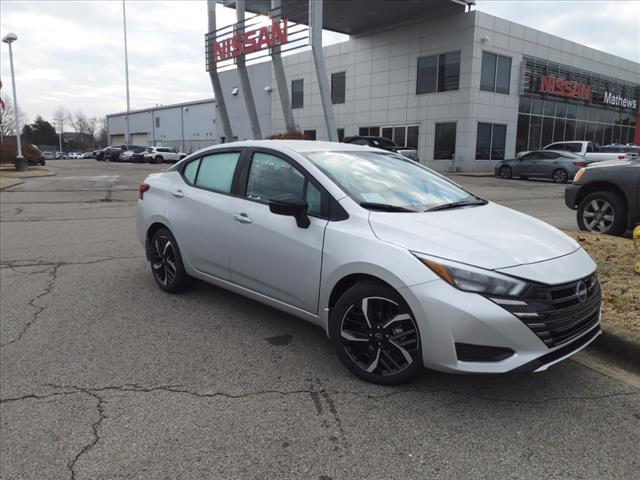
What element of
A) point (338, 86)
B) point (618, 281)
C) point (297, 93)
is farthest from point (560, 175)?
point (297, 93)

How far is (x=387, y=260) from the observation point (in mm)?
3059

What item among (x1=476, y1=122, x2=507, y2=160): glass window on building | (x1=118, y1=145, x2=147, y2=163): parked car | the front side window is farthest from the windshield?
(x1=118, y1=145, x2=147, y2=163): parked car

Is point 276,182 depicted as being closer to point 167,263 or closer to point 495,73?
point 167,263

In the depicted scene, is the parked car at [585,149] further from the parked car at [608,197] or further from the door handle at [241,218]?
the door handle at [241,218]

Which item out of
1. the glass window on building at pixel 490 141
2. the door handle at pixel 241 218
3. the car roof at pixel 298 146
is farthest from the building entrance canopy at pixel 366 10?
the door handle at pixel 241 218

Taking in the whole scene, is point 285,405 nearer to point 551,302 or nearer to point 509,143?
point 551,302

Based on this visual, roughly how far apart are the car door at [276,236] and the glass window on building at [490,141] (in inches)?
1057

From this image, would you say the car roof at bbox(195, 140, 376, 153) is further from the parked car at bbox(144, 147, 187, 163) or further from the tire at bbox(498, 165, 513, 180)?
the parked car at bbox(144, 147, 187, 163)

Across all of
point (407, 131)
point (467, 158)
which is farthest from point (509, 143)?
point (407, 131)

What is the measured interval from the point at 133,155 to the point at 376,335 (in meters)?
47.4

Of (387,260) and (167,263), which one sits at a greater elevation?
(387,260)

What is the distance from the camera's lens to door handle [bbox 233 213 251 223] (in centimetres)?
406

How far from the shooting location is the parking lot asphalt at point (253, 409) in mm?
2502

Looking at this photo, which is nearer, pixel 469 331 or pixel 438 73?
pixel 469 331
